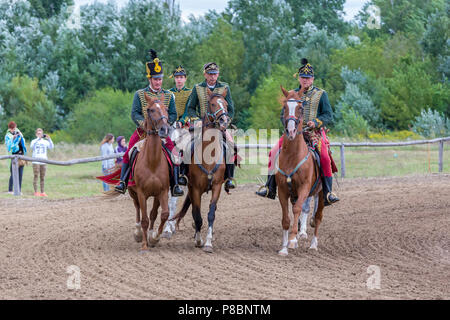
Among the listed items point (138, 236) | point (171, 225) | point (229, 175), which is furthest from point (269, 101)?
point (138, 236)

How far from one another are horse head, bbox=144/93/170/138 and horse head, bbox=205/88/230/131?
76cm

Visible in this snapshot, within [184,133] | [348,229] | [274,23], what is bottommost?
[348,229]

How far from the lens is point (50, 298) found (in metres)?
6.71

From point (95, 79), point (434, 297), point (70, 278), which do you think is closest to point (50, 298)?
point (70, 278)

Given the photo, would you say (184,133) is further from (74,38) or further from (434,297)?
(74,38)

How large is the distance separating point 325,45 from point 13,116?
22390 millimetres

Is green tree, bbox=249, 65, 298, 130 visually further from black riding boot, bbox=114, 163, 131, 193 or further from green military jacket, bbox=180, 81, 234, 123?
black riding boot, bbox=114, 163, 131, 193

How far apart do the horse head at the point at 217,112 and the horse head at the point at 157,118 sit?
760 millimetres

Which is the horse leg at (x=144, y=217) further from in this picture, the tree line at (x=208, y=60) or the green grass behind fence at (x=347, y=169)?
the tree line at (x=208, y=60)

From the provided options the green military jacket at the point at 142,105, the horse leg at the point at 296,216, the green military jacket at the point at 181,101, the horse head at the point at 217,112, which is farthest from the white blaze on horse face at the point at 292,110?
the green military jacket at the point at 181,101

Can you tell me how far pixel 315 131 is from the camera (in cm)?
1005

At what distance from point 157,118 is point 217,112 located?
89 cm

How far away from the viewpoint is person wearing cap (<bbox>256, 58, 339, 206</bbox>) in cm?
979

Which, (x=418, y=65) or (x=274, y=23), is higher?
(x=274, y=23)
